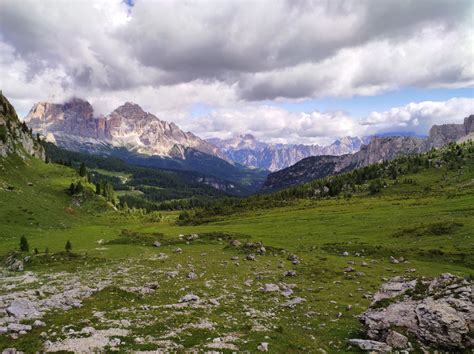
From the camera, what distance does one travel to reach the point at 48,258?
154ft

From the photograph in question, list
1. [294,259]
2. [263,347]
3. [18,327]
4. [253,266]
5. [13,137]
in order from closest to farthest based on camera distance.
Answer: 1. [263,347]
2. [18,327]
3. [253,266]
4. [294,259]
5. [13,137]

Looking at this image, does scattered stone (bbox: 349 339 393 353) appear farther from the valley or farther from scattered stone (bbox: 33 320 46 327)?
scattered stone (bbox: 33 320 46 327)

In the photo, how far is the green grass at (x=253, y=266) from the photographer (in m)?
23.0

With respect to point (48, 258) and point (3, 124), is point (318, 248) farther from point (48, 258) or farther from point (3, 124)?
point (3, 124)

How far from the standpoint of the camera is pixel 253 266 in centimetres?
4656

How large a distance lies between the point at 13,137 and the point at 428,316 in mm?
164208

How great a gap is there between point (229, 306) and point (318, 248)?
3560 centimetres

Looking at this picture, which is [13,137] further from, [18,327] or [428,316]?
[428,316]

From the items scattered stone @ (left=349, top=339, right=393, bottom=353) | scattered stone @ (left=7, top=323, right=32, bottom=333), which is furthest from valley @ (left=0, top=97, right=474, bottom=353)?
scattered stone @ (left=349, top=339, right=393, bottom=353)

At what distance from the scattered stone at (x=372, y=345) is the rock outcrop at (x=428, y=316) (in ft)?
1.59

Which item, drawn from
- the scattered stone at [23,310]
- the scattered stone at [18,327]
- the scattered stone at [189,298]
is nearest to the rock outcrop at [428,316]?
the scattered stone at [189,298]

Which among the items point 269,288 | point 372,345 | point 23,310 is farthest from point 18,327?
point 269,288

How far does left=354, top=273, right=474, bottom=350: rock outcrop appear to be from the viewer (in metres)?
19.5

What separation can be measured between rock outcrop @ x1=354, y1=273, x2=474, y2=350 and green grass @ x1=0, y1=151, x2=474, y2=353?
2.12 meters
